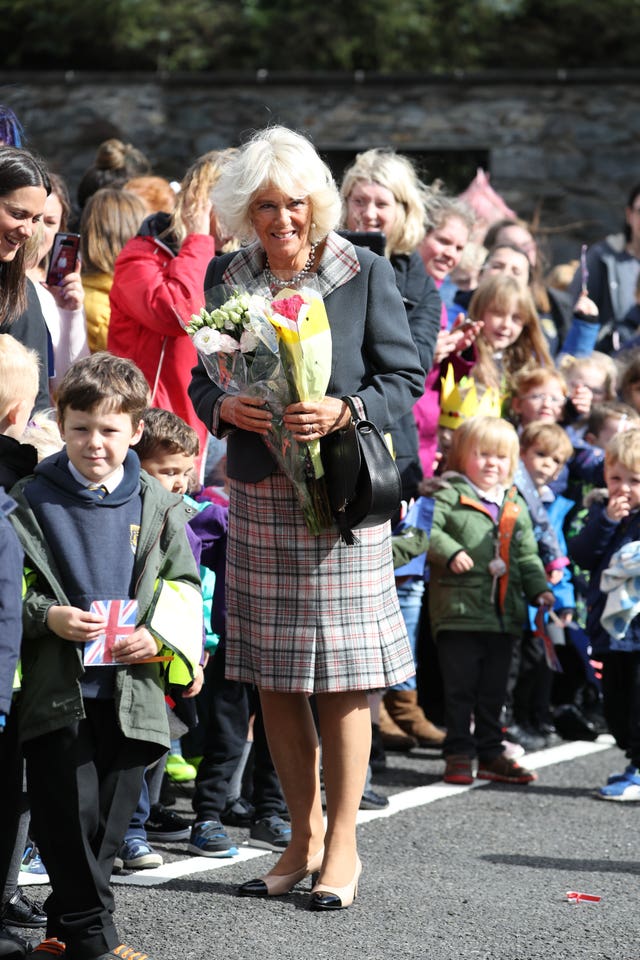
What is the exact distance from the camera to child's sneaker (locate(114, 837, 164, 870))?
4.96m

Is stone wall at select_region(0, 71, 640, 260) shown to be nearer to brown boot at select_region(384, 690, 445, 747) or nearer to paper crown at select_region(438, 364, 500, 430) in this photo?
paper crown at select_region(438, 364, 500, 430)

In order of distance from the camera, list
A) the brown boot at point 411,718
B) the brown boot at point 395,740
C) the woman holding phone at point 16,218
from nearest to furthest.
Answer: the woman holding phone at point 16,218 → the brown boot at point 395,740 → the brown boot at point 411,718

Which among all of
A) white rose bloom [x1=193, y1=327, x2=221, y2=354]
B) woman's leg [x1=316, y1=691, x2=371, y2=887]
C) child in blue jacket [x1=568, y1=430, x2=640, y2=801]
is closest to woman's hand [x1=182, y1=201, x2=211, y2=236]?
white rose bloom [x1=193, y1=327, x2=221, y2=354]

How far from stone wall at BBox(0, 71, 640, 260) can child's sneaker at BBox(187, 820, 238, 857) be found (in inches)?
429

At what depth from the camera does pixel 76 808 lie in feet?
12.7

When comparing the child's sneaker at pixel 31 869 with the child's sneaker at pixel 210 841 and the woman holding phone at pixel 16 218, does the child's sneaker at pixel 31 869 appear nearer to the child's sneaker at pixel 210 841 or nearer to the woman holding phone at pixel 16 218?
the child's sneaker at pixel 210 841

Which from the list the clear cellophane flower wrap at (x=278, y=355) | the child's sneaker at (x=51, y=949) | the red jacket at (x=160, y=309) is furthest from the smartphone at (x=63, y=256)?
the child's sneaker at (x=51, y=949)

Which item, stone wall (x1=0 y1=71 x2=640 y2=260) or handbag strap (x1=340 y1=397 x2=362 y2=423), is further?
stone wall (x1=0 y1=71 x2=640 y2=260)

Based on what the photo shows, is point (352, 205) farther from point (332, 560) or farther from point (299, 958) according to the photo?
point (299, 958)

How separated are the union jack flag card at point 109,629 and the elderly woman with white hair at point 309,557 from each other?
0.73 m

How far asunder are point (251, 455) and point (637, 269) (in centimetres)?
550

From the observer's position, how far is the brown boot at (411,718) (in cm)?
739

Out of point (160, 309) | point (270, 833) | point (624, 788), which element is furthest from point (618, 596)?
point (160, 309)

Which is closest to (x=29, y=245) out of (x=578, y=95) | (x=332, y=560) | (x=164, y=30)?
(x=332, y=560)
